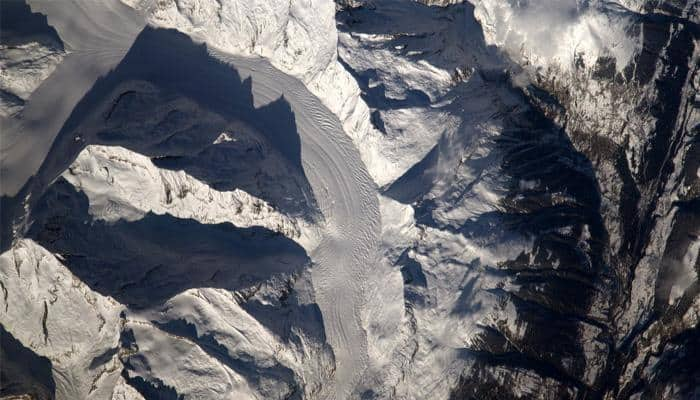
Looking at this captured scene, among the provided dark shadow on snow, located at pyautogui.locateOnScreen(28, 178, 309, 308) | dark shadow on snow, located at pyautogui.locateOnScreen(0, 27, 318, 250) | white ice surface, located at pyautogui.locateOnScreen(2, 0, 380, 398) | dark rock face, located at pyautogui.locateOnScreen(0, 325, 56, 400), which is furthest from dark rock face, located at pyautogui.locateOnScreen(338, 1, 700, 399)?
dark rock face, located at pyautogui.locateOnScreen(0, 325, 56, 400)

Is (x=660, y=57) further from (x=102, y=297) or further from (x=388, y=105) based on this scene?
(x=102, y=297)

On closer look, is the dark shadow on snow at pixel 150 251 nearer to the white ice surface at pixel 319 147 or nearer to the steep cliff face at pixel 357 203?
the steep cliff face at pixel 357 203

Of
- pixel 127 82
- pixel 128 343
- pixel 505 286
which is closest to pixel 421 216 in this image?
pixel 505 286

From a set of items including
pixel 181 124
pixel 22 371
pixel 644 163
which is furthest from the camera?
pixel 644 163

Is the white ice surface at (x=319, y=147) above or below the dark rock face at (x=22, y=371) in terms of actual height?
above

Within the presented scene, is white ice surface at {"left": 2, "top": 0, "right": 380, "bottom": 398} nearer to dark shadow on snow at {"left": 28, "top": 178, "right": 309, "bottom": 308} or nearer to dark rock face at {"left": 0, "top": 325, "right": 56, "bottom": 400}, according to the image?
dark shadow on snow at {"left": 28, "top": 178, "right": 309, "bottom": 308}

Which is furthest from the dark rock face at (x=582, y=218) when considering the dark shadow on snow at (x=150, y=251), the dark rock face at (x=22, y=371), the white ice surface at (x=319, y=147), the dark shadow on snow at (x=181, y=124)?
the dark rock face at (x=22, y=371)

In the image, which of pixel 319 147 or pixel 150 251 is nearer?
pixel 150 251

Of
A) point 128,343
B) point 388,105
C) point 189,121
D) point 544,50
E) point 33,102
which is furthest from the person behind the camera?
point 544,50

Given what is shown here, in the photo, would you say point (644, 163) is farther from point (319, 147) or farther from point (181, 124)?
point (181, 124)

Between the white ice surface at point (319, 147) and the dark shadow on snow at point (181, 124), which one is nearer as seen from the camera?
the dark shadow on snow at point (181, 124)

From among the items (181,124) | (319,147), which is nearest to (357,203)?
(319,147)
